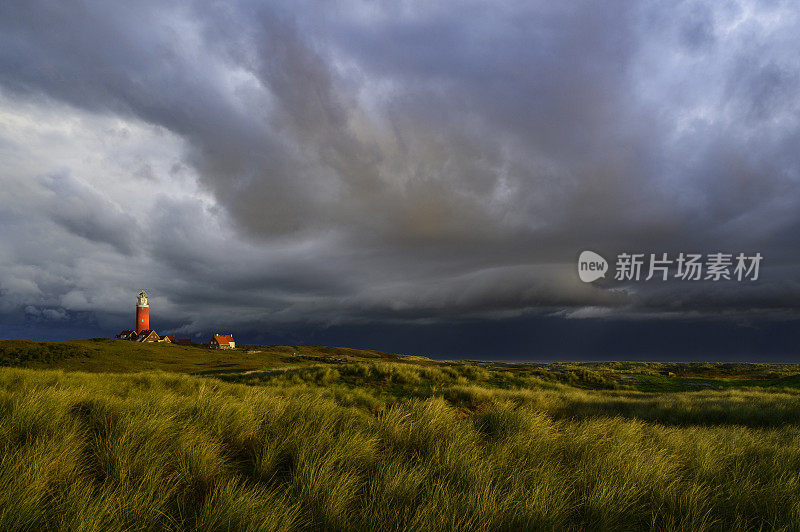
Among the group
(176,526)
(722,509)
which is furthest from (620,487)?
(176,526)

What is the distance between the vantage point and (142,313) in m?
98.9

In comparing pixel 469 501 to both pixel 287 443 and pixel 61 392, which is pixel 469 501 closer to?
pixel 287 443

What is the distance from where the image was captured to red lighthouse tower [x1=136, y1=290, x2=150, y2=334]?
97438mm

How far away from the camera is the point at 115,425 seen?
16.3 ft

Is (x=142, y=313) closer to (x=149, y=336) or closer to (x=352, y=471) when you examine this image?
(x=149, y=336)

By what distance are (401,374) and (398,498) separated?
14097 mm

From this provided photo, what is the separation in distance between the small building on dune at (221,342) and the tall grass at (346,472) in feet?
306

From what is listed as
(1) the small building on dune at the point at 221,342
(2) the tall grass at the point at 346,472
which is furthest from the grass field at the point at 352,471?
(1) the small building on dune at the point at 221,342

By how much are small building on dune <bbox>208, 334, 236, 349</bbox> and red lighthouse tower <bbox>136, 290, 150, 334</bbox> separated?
1849cm

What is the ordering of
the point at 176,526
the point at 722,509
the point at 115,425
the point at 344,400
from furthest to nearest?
the point at 344,400, the point at 115,425, the point at 722,509, the point at 176,526

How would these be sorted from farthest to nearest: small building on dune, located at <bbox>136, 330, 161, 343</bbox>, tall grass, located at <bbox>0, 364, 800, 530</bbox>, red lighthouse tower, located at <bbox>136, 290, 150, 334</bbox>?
red lighthouse tower, located at <bbox>136, 290, 150, 334</bbox>
small building on dune, located at <bbox>136, 330, 161, 343</bbox>
tall grass, located at <bbox>0, 364, 800, 530</bbox>

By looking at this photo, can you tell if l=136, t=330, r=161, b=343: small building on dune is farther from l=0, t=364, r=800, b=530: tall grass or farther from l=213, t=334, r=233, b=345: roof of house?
l=0, t=364, r=800, b=530: tall grass

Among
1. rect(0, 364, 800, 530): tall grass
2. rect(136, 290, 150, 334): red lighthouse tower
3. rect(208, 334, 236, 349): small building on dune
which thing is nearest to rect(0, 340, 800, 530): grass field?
rect(0, 364, 800, 530): tall grass

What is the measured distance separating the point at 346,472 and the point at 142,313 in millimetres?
112909
